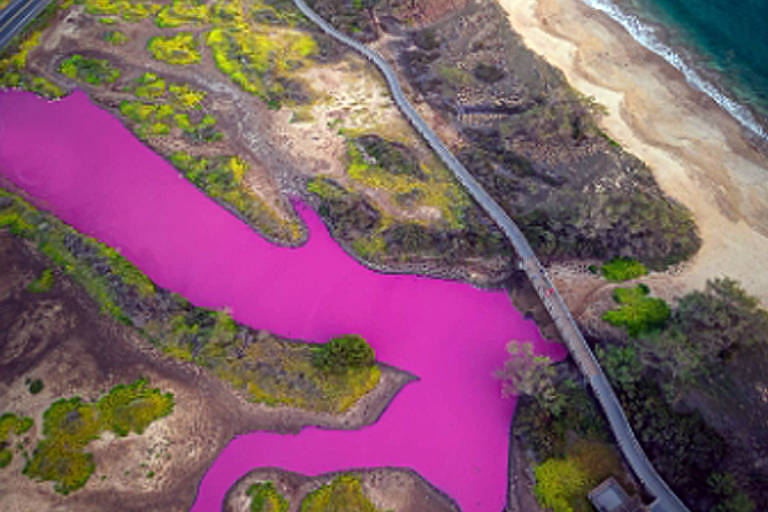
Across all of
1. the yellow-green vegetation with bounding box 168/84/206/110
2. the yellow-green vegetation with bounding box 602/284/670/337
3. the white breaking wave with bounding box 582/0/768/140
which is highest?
the white breaking wave with bounding box 582/0/768/140

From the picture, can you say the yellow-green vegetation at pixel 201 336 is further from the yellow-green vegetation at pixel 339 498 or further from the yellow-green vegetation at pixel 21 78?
the yellow-green vegetation at pixel 21 78

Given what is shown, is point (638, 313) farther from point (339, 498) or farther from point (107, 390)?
point (107, 390)

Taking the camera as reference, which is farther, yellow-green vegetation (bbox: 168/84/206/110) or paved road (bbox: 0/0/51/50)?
paved road (bbox: 0/0/51/50)

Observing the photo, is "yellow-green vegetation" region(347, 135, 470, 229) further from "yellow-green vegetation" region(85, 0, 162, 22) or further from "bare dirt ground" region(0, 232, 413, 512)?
"yellow-green vegetation" region(85, 0, 162, 22)

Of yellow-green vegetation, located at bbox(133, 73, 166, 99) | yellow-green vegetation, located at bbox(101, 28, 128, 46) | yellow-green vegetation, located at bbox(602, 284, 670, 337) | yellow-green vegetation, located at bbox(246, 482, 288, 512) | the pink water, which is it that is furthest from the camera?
yellow-green vegetation, located at bbox(101, 28, 128, 46)

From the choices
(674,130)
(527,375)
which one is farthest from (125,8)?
(674,130)

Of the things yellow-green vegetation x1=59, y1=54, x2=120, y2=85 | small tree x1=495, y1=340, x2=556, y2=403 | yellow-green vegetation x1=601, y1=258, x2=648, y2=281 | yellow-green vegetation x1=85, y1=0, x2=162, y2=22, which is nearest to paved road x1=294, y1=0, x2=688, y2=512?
small tree x1=495, y1=340, x2=556, y2=403

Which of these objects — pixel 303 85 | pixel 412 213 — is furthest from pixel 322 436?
pixel 303 85
